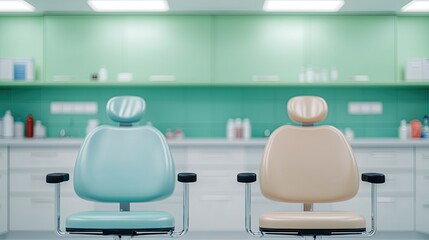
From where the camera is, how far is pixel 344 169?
2.15 metres

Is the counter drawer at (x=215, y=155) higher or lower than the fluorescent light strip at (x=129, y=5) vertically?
lower

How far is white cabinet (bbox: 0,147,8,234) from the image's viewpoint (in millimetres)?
3217

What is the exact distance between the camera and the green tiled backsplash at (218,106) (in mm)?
3922

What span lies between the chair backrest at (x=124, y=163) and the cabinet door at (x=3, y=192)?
4.92 feet

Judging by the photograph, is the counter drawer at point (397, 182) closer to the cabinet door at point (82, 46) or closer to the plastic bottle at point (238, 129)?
the plastic bottle at point (238, 129)

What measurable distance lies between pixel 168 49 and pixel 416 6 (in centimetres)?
223

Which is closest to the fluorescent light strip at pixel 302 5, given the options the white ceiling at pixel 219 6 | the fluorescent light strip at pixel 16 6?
the white ceiling at pixel 219 6

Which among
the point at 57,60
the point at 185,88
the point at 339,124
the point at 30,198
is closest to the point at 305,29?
the point at 339,124

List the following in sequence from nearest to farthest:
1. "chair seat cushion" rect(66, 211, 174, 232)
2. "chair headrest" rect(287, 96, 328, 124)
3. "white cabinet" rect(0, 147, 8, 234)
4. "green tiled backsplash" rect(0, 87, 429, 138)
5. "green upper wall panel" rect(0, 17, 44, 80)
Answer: "chair seat cushion" rect(66, 211, 174, 232) → "chair headrest" rect(287, 96, 328, 124) → "white cabinet" rect(0, 147, 8, 234) → "green upper wall panel" rect(0, 17, 44, 80) → "green tiled backsplash" rect(0, 87, 429, 138)

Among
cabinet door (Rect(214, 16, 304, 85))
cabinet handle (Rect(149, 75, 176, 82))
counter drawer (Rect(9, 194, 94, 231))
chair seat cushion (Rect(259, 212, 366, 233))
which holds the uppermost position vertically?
cabinet door (Rect(214, 16, 304, 85))

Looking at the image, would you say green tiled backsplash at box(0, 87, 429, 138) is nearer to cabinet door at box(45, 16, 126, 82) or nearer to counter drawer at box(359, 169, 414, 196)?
cabinet door at box(45, 16, 126, 82)

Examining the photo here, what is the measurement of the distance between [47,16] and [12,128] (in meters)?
1.09

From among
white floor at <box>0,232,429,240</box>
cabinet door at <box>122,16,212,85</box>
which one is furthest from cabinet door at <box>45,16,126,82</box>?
white floor at <box>0,232,429,240</box>

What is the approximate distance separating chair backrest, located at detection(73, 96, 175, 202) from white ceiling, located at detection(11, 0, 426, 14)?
5.15 feet
